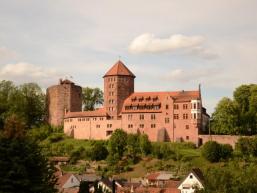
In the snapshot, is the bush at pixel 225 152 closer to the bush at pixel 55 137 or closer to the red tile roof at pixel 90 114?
the red tile roof at pixel 90 114

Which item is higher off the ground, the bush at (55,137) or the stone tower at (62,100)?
the stone tower at (62,100)

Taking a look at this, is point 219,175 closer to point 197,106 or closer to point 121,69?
point 197,106

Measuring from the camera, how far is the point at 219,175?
42.4m

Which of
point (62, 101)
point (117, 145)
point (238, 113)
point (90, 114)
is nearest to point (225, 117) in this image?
point (238, 113)

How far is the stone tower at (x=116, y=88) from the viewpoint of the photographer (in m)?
102

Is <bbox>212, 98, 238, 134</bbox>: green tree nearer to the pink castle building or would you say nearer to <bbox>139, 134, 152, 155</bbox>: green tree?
the pink castle building

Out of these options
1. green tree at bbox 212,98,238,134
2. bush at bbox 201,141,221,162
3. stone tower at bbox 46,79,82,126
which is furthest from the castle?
bush at bbox 201,141,221,162

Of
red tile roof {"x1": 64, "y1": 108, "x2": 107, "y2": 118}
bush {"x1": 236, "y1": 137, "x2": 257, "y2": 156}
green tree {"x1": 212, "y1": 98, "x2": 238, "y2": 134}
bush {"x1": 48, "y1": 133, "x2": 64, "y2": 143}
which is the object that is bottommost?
bush {"x1": 236, "y1": 137, "x2": 257, "y2": 156}

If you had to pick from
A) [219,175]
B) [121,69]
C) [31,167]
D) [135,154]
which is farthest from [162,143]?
[31,167]

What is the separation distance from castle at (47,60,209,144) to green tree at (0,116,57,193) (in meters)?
61.9

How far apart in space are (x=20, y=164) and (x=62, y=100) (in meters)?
79.7

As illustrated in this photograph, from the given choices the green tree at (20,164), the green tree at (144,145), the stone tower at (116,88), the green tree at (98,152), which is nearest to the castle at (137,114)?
the stone tower at (116,88)

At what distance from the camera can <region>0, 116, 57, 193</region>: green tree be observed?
3203 cm

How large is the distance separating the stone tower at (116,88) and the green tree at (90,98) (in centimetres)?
1530
